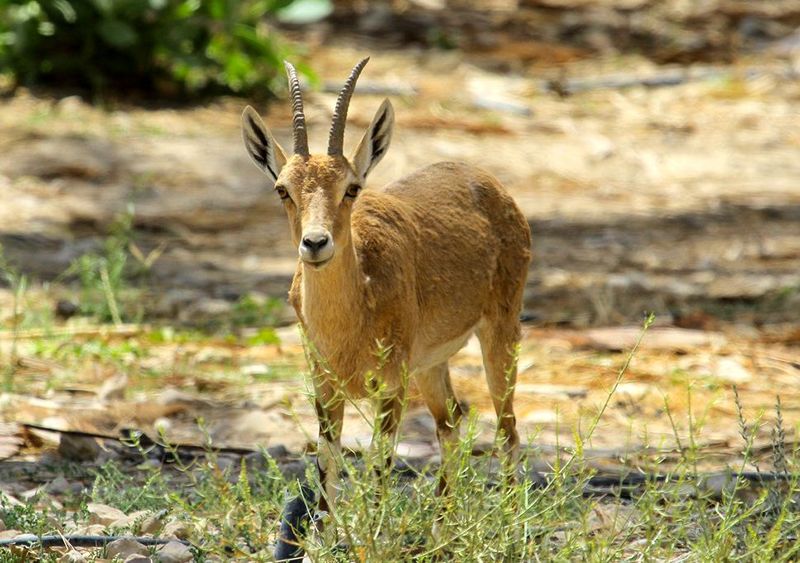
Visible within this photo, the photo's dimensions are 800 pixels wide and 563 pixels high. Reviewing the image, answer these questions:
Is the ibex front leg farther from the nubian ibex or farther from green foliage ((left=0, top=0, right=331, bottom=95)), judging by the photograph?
green foliage ((left=0, top=0, right=331, bottom=95))

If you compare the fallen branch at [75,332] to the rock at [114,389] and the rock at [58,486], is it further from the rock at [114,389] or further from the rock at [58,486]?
the rock at [58,486]

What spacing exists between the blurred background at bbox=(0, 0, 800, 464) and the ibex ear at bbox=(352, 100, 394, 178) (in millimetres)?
1974

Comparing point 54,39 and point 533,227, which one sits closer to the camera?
point 533,227

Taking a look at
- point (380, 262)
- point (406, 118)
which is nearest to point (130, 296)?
point (380, 262)

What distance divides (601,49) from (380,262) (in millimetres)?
10555

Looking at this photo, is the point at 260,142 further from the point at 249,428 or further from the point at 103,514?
the point at 249,428

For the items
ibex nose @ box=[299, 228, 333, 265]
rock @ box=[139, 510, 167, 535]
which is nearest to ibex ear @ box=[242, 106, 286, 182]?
ibex nose @ box=[299, 228, 333, 265]

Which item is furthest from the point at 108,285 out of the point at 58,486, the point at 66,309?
the point at 58,486

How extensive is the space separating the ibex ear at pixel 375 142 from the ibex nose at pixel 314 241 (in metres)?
0.54

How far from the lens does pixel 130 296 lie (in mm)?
8328

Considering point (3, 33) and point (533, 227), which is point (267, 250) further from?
point (3, 33)

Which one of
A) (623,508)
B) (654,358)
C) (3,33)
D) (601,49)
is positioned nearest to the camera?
(623,508)

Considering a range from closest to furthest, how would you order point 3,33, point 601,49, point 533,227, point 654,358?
point 654,358
point 533,227
point 3,33
point 601,49

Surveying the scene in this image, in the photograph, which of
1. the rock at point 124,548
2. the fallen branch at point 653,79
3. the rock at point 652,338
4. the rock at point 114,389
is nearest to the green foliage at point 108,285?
the rock at point 114,389
